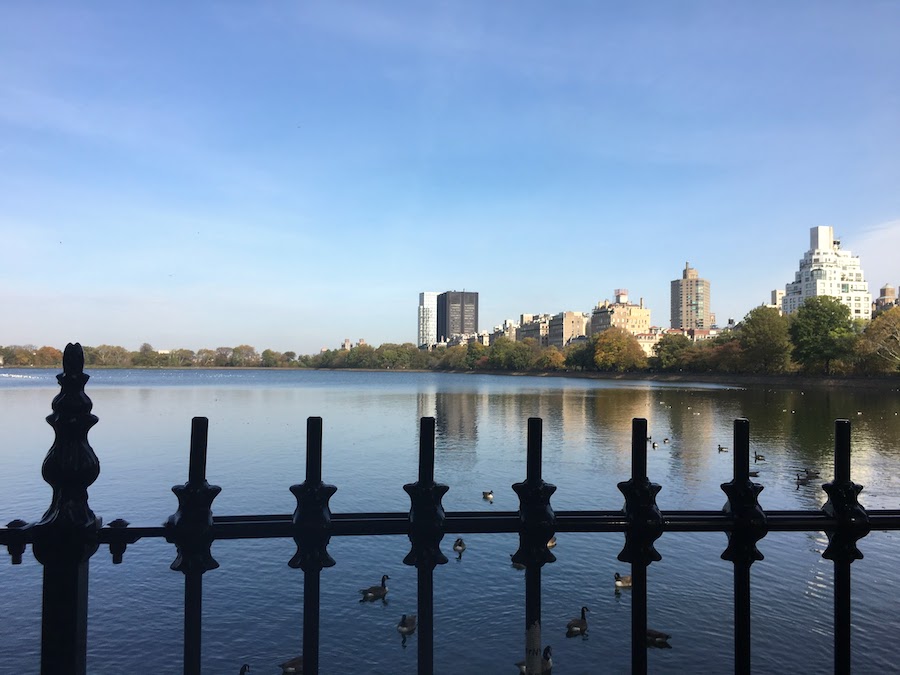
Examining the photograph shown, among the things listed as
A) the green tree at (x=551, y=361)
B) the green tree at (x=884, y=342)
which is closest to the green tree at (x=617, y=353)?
the green tree at (x=551, y=361)

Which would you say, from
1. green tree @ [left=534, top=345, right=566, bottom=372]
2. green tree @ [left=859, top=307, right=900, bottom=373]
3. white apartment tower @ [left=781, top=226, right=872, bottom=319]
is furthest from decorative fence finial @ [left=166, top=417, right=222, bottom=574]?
white apartment tower @ [left=781, top=226, right=872, bottom=319]

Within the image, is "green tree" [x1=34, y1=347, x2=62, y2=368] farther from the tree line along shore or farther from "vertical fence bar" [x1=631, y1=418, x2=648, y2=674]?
"vertical fence bar" [x1=631, y1=418, x2=648, y2=674]

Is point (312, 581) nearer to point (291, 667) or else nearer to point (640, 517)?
point (640, 517)

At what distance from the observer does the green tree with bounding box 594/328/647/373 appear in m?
134

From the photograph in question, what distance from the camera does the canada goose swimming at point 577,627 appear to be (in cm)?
1201

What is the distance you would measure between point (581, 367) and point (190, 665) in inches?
6155

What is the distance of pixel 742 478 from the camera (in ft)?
7.57

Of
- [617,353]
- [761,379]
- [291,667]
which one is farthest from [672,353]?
[291,667]

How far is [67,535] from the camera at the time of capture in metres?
2.09

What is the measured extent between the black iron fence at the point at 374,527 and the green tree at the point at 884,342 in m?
85.7

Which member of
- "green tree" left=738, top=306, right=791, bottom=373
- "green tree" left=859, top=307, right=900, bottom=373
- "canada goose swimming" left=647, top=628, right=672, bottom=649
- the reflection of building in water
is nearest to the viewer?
"canada goose swimming" left=647, top=628, right=672, bottom=649

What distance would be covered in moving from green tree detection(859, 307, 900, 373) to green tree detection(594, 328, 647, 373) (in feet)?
190

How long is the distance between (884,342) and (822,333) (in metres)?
10.3

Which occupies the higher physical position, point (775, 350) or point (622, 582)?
point (775, 350)
